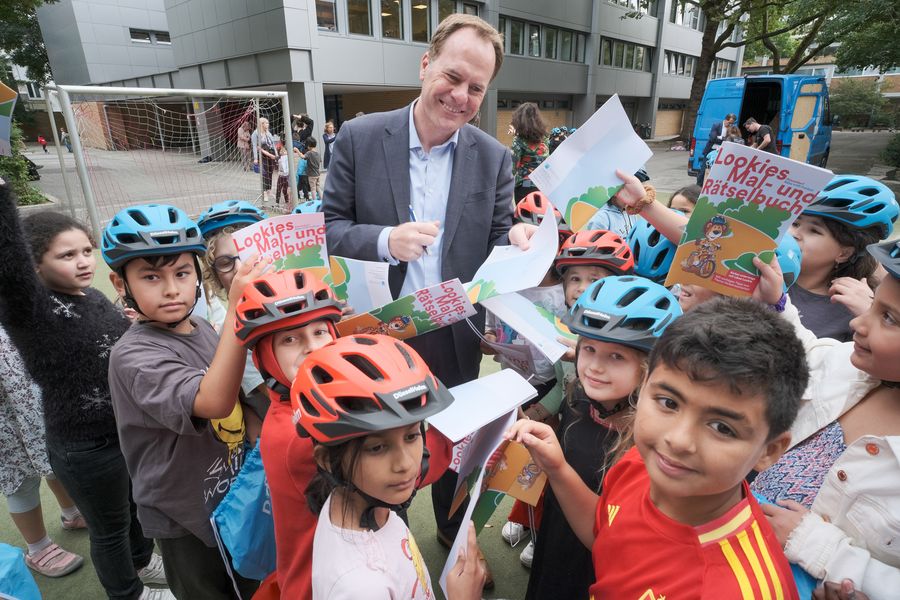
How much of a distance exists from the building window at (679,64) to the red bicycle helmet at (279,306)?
42493 millimetres

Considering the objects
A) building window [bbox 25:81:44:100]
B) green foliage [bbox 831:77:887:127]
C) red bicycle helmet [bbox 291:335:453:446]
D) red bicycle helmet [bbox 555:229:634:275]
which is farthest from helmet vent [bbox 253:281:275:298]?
building window [bbox 25:81:44:100]

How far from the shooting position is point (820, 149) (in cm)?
1417

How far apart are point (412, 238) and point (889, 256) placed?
1.55 metres

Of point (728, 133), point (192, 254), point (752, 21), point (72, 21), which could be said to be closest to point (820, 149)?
point (728, 133)

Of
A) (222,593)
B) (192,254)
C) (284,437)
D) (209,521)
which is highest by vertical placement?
(192,254)

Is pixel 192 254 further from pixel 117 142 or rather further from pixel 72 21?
pixel 72 21

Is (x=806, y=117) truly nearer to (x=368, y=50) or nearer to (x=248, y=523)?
(x=368, y=50)

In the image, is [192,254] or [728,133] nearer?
[192,254]

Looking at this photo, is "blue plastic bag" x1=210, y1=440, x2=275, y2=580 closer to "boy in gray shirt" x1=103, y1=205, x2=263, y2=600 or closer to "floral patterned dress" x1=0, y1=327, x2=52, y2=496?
"boy in gray shirt" x1=103, y1=205, x2=263, y2=600

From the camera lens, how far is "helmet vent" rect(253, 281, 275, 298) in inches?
67.2

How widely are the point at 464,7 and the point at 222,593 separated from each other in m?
25.8

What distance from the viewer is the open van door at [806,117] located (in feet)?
43.9

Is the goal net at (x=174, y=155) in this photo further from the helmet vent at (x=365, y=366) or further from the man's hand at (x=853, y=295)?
the man's hand at (x=853, y=295)

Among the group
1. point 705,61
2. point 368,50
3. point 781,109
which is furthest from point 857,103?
point 368,50
